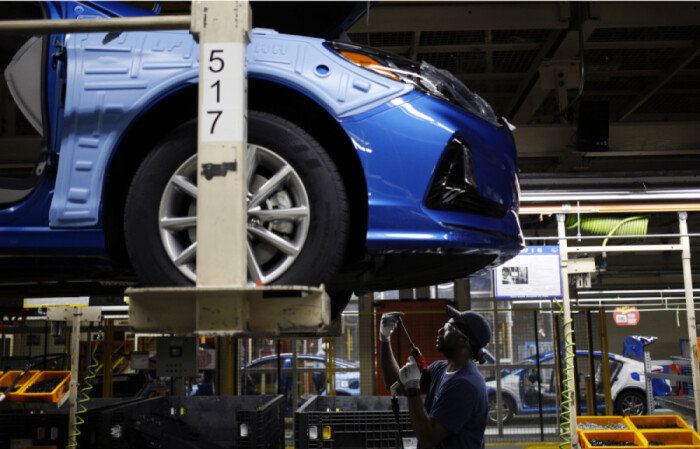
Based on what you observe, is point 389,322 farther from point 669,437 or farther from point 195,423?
point 669,437

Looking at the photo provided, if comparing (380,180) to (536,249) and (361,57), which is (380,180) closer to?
(361,57)

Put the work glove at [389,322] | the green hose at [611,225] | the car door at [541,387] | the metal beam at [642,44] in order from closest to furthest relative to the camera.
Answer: the work glove at [389,322]
the green hose at [611,225]
the metal beam at [642,44]
the car door at [541,387]

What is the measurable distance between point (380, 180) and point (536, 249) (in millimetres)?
5345

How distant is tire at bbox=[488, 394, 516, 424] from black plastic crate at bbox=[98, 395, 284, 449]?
17.8ft

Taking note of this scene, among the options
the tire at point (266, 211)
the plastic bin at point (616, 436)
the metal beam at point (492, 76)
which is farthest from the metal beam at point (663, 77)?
the tire at point (266, 211)

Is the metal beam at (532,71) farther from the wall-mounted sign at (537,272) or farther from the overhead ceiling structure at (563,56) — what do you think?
the wall-mounted sign at (537,272)

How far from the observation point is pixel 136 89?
2354mm

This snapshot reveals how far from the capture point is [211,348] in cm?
1104

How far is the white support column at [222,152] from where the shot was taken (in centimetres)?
178

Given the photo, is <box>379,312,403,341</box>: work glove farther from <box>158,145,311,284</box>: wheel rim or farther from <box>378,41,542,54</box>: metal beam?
<box>378,41,542,54</box>: metal beam

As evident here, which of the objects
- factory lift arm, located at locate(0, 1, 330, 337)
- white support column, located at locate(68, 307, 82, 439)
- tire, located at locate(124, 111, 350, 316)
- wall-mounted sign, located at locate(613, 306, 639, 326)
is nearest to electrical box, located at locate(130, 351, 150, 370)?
white support column, located at locate(68, 307, 82, 439)

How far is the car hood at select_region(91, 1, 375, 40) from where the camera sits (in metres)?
2.87

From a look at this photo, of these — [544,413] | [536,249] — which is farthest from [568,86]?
[544,413]

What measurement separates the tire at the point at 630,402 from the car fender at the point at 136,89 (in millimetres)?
11336
